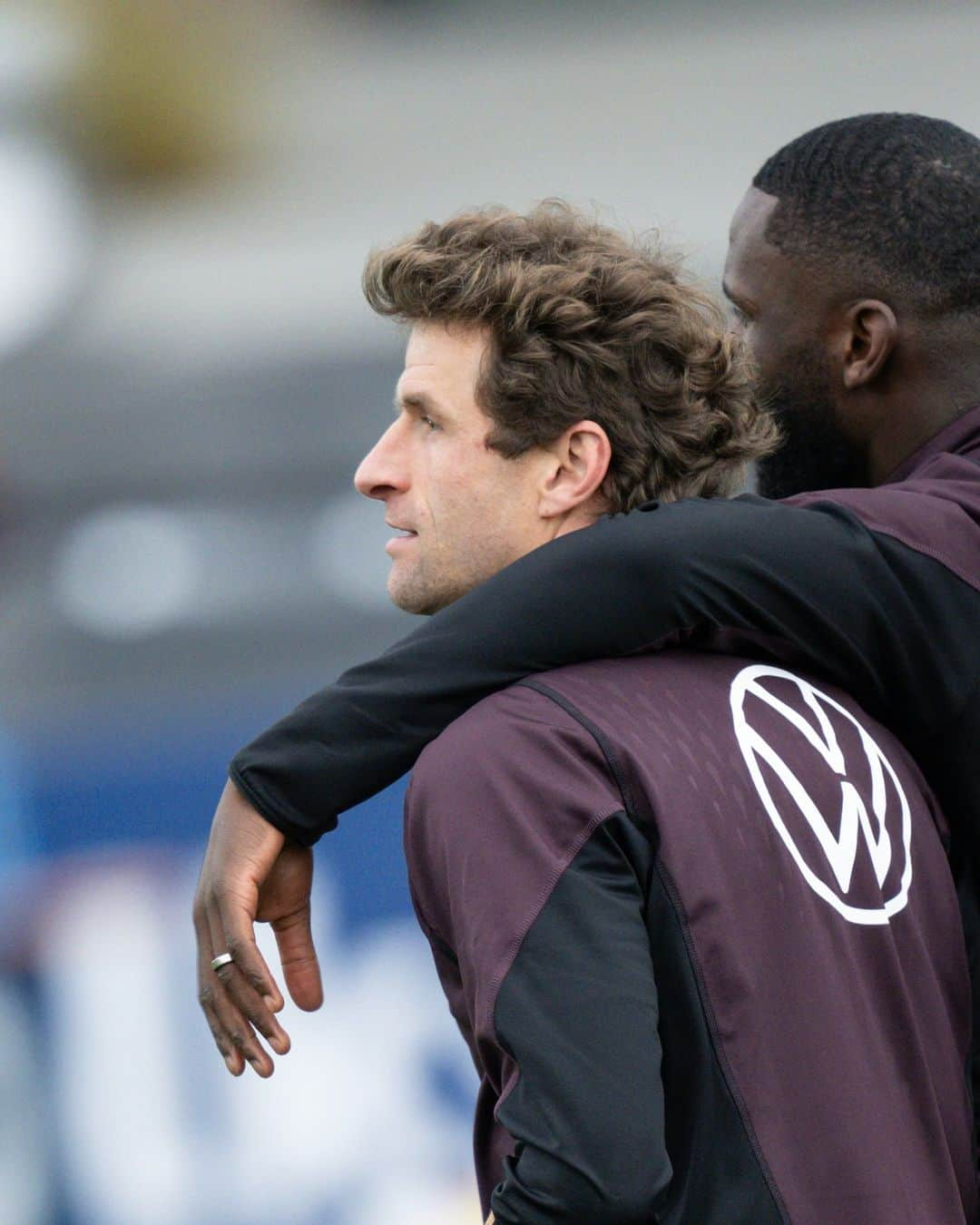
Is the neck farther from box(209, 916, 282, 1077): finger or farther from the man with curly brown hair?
box(209, 916, 282, 1077): finger

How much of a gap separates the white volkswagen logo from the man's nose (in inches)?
12.6

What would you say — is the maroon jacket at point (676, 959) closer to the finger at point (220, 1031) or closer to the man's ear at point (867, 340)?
the finger at point (220, 1031)

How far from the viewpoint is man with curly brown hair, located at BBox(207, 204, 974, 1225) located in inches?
40.9

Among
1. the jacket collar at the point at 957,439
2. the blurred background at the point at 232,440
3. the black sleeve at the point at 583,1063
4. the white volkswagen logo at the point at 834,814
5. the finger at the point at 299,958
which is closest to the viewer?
the black sleeve at the point at 583,1063

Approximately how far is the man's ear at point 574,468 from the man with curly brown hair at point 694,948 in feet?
0.60

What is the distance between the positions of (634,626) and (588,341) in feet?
0.93

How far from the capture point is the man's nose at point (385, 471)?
136 cm

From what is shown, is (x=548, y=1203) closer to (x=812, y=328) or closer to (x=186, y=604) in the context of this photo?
(x=812, y=328)

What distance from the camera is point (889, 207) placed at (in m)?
1.56

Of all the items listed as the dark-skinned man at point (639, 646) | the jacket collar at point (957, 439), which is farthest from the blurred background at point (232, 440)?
the dark-skinned man at point (639, 646)

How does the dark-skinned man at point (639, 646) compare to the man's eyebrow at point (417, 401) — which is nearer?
the dark-skinned man at point (639, 646)

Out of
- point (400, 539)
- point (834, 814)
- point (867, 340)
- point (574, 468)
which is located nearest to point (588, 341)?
point (574, 468)

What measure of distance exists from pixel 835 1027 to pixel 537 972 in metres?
0.20

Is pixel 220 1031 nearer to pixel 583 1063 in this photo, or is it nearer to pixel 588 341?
pixel 583 1063
